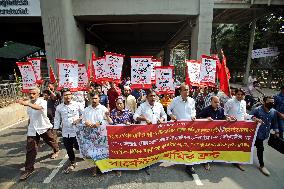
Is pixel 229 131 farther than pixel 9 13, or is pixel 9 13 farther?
pixel 9 13

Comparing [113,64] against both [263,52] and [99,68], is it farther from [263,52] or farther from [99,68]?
[263,52]

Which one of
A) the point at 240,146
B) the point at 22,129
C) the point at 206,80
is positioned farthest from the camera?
the point at 22,129

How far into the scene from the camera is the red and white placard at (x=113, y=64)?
6.54 m

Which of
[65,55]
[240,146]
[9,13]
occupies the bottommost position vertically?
[240,146]

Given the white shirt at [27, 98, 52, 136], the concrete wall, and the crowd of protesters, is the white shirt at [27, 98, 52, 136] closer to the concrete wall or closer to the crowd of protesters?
the crowd of protesters

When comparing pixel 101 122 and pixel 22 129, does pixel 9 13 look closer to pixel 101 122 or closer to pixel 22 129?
pixel 22 129

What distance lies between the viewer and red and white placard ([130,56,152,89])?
6.64 metres

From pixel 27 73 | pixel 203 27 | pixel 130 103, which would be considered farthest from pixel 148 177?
pixel 203 27

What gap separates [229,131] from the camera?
545 cm

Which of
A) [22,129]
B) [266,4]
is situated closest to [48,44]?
[22,129]

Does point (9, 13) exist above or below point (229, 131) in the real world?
above

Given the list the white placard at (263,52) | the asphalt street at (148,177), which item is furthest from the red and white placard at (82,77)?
the white placard at (263,52)

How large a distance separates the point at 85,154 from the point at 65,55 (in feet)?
34.3

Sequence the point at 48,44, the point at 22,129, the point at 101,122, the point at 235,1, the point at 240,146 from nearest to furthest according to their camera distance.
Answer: the point at 101,122
the point at 240,146
the point at 22,129
the point at 48,44
the point at 235,1
